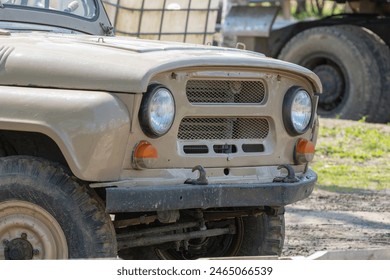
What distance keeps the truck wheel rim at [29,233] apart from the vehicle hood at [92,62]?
587 mm

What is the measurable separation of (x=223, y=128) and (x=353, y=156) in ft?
21.1

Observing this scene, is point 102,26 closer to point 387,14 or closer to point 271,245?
point 271,245

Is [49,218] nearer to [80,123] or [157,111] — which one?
[80,123]

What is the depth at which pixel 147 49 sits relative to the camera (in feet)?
19.5

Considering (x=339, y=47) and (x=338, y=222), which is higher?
(x=339, y=47)

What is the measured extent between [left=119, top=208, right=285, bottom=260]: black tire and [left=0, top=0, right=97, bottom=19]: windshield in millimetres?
1553

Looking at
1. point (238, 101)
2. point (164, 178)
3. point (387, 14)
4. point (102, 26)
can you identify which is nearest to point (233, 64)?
point (238, 101)

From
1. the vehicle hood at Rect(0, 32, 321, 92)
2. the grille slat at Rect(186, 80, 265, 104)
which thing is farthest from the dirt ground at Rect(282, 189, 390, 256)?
the vehicle hood at Rect(0, 32, 321, 92)

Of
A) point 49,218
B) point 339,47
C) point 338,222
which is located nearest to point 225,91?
point 49,218

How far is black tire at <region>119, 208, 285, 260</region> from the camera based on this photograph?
6.73m

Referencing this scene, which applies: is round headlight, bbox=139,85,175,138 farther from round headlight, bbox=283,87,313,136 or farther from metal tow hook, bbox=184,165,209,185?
round headlight, bbox=283,87,313,136

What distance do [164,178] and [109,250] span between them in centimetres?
44

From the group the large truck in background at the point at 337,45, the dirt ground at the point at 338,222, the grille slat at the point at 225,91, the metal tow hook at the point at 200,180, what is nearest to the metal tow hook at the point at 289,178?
the grille slat at the point at 225,91

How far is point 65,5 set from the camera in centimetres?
734
